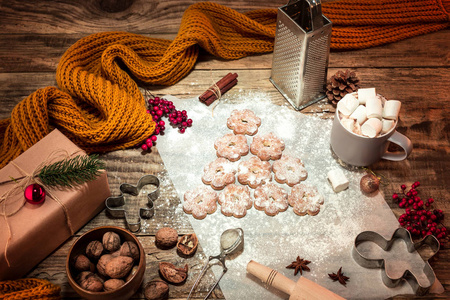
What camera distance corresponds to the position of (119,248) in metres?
1.61

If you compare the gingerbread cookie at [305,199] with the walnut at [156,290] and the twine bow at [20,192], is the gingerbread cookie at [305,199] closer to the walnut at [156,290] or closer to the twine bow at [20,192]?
the walnut at [156,290]

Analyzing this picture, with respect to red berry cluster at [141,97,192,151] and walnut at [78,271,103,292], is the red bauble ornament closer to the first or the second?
walnut at [78,271,103,292]

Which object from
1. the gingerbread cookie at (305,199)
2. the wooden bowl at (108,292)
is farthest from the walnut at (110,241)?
the gingerbread cookie at (305,199)

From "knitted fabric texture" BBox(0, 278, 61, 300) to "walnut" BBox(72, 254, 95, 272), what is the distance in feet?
0.36

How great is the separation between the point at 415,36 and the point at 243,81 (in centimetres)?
81

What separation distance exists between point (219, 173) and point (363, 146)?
1.72 ft

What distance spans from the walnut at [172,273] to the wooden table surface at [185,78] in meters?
0.04

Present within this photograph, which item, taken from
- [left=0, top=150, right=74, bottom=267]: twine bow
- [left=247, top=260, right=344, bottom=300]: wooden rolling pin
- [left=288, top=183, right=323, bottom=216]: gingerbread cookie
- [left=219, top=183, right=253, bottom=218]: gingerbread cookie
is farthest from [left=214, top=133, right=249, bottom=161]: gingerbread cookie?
[left=0, top=150, right=74, bottom=267]: twine bow

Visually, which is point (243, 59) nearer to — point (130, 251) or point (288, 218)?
point (288, 218)

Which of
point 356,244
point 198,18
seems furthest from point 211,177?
point 198,18

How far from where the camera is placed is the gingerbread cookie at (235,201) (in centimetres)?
179

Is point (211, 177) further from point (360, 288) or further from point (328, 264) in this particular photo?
point (360, 288)

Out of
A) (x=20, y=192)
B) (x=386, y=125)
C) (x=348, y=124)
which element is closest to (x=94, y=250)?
(x=20, y=192)

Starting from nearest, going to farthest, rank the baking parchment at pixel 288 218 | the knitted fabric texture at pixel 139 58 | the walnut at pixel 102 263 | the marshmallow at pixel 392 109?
the walnut at pixel 102 263
the baking parchment at pixel 288 218
the marshmallow at pixel 392 109
the knitted fabric texture at pixel 139 58
